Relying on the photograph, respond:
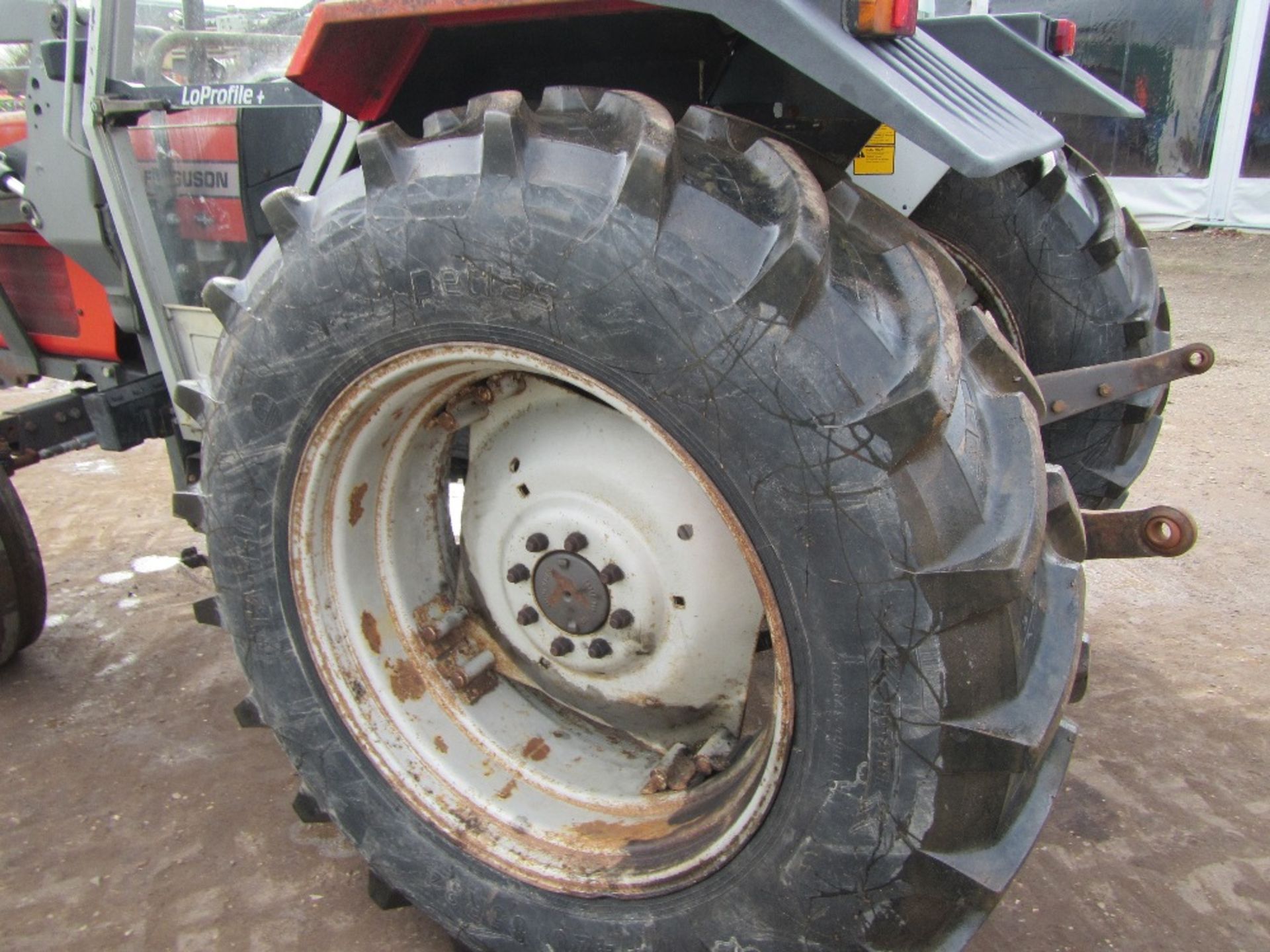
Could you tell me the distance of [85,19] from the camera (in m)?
2.60

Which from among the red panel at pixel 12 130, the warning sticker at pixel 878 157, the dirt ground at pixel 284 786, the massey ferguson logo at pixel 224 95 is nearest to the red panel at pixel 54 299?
the red panel at pixel 12 130

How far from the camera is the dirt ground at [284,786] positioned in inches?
79.7

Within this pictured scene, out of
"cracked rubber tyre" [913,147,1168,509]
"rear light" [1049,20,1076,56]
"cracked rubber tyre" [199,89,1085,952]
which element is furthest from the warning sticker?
"cracked rubber tyre" [199,89,1085,952]

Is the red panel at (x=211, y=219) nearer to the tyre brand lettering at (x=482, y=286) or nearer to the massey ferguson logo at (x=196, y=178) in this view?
the massey ferguson logo at (x=196, y=178)

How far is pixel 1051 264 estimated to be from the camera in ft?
8.19

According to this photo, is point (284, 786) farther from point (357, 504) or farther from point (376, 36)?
point (376, 36)

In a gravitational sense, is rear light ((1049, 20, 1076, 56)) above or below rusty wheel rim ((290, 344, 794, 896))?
above

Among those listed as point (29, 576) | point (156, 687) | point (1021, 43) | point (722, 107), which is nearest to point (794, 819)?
point (722, 107)

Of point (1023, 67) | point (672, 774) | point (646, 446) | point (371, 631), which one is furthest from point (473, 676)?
point (1023, 67)

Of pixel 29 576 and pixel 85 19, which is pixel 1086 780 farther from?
pixel 85 19

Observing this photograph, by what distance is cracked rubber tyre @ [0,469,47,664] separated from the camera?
9.26 ft

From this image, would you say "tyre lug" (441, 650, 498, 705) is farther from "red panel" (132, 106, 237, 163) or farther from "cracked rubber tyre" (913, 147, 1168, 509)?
"cracked rubber tyre" (913, 147, 1168, 509)

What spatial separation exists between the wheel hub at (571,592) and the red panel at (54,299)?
1799 millimetres

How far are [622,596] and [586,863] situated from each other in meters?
0.42
